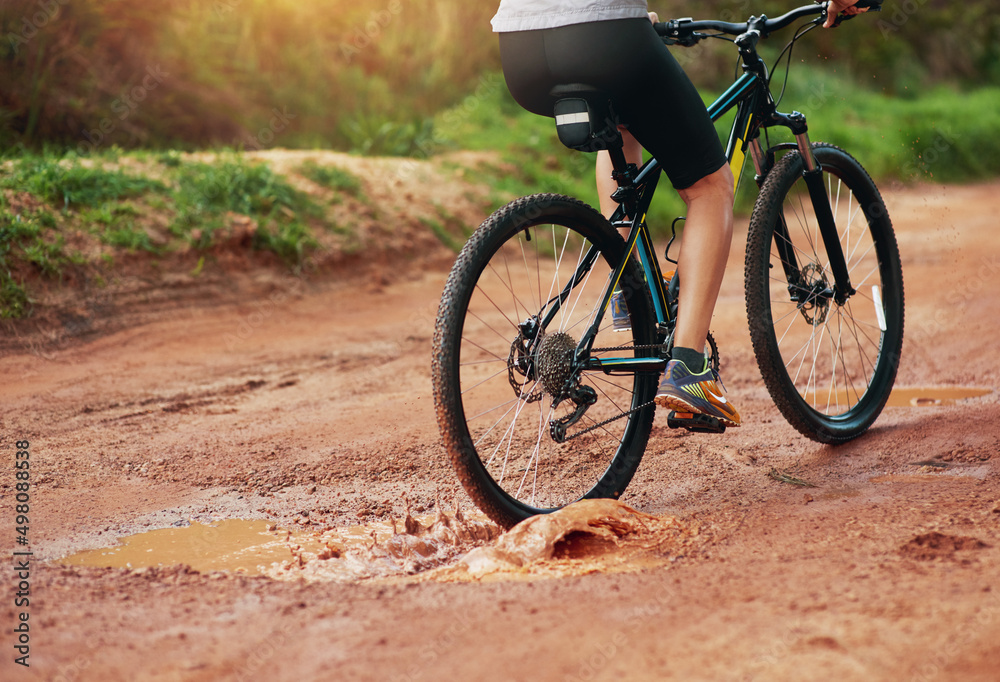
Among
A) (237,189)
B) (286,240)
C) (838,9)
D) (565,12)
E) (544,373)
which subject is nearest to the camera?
(565,12)

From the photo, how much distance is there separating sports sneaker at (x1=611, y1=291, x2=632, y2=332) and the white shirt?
2.93ft

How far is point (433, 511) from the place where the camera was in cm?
275

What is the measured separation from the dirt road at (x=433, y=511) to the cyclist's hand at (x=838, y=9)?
157 centimetres

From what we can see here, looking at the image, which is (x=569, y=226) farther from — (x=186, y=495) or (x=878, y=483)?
(x=186, y=495)

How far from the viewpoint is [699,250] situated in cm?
262

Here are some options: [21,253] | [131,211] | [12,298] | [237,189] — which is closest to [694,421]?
[12,298]

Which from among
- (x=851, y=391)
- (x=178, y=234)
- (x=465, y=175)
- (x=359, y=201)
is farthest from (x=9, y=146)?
(x=851, y=391)

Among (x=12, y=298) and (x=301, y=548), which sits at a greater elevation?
(x=12, y=298)

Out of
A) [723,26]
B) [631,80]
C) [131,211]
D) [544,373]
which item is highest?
[723,26]

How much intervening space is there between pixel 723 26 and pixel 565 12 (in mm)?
901

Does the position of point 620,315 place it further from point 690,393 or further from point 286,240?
point 286,240

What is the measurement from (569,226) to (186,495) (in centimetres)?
163

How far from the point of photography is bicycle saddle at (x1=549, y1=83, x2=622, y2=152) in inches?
95.0

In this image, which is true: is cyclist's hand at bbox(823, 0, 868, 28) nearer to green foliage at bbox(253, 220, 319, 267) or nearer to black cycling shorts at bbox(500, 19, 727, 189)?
black cycling shorts at bbox(500, 19, 727, 189)
